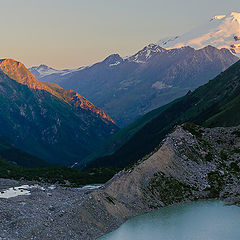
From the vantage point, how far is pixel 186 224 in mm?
127750

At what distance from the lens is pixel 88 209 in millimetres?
124000

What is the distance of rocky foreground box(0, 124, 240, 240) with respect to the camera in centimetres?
11531

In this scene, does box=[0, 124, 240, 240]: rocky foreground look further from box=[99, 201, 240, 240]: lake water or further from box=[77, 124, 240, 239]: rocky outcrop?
box=[99, 201, 240, 240]: lake water

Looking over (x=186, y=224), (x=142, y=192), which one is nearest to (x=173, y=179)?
(x=142, y=192)

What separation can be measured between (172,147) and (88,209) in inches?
2057

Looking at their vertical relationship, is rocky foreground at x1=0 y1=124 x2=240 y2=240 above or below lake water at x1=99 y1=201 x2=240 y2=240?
above

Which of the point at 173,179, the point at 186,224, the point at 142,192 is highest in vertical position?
the point at 142,192

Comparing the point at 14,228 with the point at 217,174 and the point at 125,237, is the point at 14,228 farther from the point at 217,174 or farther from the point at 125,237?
the point at 217,174

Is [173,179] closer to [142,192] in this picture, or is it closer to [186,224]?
[142,192]

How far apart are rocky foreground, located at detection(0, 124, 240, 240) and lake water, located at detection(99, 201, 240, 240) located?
388 cm

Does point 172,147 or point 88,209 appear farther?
point 172,147

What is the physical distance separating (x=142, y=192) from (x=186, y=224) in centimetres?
2179

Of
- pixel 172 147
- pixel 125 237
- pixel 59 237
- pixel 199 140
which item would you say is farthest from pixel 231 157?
pixel 59 237

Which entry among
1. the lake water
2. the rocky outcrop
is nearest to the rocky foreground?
the rocky outcrop
